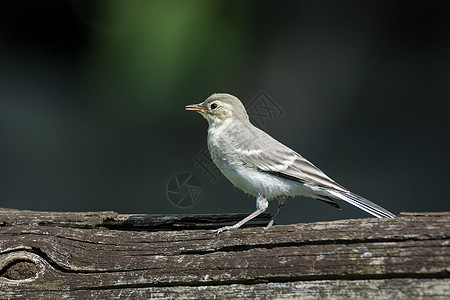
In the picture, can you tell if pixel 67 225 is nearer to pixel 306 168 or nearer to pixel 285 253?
pixel 285 253

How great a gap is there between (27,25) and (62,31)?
1.22ft

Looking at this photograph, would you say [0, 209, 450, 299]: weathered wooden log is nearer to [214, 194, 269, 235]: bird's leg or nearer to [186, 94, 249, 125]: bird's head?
[214, 194, 269, 235]: bird's leg

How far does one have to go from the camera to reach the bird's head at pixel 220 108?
12.9 ft

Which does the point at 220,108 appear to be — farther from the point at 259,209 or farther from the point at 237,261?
the point at 237,261

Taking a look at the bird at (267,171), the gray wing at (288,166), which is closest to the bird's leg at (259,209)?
the bird at (267,171)

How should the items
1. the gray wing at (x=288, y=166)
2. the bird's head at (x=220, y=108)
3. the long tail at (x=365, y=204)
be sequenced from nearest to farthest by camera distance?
the long tail at (x=365, y=204)
the gray wing at (x=288, y=166)
the bird's head at (x=220, y=108)

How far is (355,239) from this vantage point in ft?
6.93

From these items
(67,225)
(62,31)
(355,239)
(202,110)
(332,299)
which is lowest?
(332,299)

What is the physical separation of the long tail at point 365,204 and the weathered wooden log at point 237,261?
31.1 inches

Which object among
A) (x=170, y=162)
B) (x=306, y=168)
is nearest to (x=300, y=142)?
(x=170, y=162)

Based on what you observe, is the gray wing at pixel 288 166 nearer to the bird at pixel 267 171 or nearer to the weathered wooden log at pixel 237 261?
the bird at pixel 267 171

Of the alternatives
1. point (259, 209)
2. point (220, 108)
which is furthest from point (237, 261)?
point (220, 108)

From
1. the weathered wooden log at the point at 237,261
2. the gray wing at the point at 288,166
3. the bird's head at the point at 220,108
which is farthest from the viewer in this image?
the bird's head at the point at 220,108

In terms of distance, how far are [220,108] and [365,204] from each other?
1.39 metres
